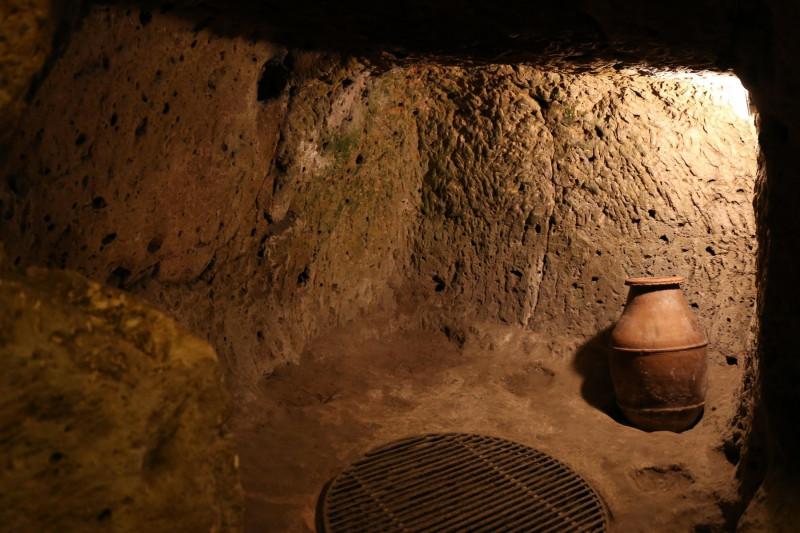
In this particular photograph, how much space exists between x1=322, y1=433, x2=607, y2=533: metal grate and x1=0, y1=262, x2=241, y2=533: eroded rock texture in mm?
1085

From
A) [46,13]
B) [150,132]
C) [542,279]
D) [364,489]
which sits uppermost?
[46,13]

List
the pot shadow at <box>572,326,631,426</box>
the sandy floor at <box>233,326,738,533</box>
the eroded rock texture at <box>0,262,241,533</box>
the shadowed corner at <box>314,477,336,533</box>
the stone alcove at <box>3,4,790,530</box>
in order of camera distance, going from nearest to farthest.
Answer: the eroded rock texture at <box>0,262,241,533</box> → the stone alcove at <box>3,4,790,530</box> → the shadowed corner at <box>314,477,336,533</box> → the sandy floor at <box>233,326,738,533</box> → the pot shadow at <box>572,326,631,426</box>

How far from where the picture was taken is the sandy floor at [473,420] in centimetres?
247

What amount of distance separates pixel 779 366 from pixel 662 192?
1815 millimetres

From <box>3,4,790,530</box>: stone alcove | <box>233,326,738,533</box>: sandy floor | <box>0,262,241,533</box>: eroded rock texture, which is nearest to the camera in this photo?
<box>0,262,241,533</box>: eroded rock texture

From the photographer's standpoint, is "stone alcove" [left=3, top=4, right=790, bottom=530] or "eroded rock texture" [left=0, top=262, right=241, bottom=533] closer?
"eroded rock texture" [left=0, top=262, right=241, bottom=533]

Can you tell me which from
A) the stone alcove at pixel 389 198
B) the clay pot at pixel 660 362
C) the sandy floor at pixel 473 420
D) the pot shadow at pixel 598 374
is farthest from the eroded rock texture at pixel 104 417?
the pot shadow at pixel 598 374

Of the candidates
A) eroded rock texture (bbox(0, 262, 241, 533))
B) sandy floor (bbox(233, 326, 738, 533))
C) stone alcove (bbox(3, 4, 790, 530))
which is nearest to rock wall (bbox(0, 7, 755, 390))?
stone alcove (bbox(3, 4, 790, 530))

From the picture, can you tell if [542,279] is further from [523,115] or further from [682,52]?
[682,52]

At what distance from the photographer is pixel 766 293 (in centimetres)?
214

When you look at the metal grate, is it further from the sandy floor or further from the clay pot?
the clay pot

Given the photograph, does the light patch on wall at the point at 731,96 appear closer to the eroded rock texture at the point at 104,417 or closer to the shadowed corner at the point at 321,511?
the shadowed corner at the point at 321,511

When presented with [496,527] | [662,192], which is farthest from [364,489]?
[662,192]

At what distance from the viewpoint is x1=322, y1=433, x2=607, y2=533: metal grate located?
7.68ft
